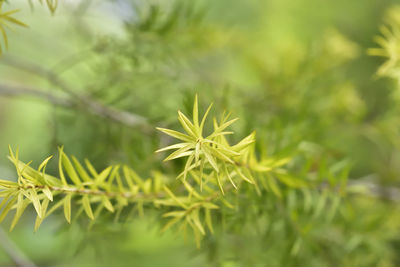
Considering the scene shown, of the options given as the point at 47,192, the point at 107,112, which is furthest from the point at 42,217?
the point at 107,112

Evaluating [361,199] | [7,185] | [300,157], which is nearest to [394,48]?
[300,157]

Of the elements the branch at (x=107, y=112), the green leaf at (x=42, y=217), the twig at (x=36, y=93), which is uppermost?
the twig at (x=36, y=93)

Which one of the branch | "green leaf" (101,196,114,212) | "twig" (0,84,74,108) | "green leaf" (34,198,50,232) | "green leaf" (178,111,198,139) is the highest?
"twig" (0,84,74,108)

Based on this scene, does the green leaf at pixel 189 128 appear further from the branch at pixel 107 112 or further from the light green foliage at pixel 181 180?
the branch at pixel 107 112

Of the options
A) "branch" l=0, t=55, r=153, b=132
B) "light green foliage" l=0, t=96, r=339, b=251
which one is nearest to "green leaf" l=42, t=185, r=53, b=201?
"light green foliage" l=0, t=96, r=339, b=251

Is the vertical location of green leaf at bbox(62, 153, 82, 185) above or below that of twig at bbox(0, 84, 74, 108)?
below

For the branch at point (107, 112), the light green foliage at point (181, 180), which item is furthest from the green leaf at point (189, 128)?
the branch at point (107, 112)

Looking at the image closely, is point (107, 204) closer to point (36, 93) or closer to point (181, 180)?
point (181, 180)

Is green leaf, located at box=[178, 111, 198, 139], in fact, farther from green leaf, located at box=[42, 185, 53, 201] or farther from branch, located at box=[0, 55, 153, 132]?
branch, located at box=[0, 55, 153, 132]

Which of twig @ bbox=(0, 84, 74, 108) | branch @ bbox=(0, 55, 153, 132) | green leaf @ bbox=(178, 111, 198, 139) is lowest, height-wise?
green leaf @ bbox=(178, 111, 198, 139)

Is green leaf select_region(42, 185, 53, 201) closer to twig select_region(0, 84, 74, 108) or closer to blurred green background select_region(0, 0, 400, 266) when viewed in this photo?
blurred green background select_region(0, 0, 400, 266)

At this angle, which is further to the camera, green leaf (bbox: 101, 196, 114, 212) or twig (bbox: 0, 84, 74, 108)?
twig (bbox: 0, 84, 74, 108)

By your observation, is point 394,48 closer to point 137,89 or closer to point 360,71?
point 137,89
